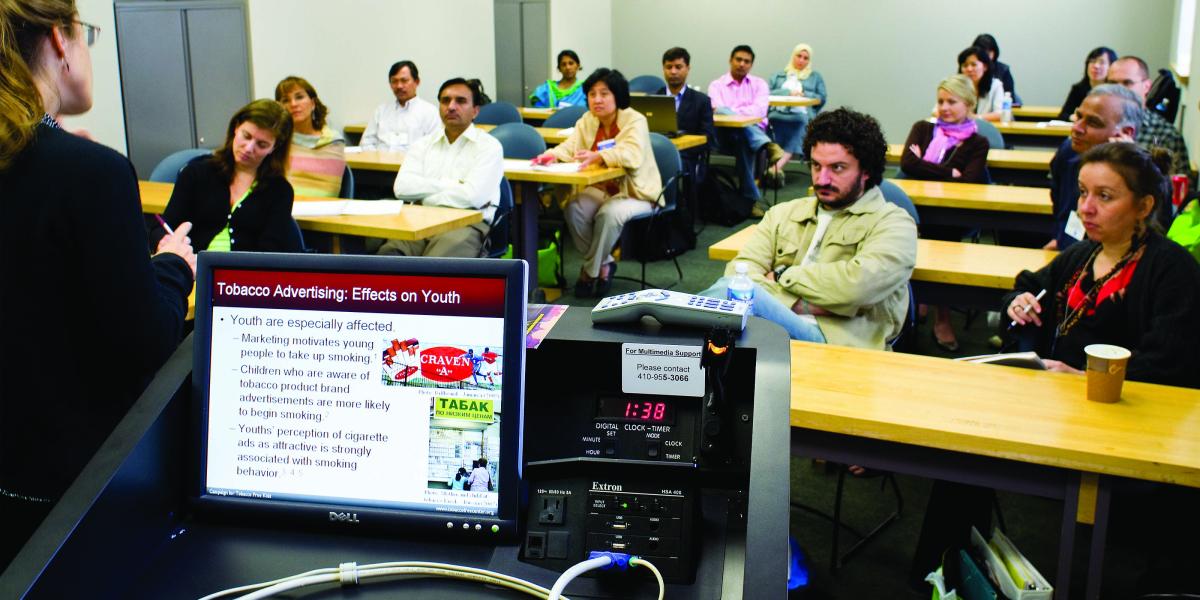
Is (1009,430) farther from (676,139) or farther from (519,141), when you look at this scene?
(676,139)

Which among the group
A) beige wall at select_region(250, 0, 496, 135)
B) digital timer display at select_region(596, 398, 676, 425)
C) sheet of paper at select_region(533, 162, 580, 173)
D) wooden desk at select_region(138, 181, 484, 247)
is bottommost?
wooden desk at select_region(138, 181, 484, 247)

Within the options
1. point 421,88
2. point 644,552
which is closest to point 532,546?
point 644,552

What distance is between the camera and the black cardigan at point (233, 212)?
12.0 ft

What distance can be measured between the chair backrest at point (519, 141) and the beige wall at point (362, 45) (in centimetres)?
184

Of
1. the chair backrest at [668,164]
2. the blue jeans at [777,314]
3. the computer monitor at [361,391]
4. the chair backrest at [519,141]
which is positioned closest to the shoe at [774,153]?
the chair backrest at [668,164]

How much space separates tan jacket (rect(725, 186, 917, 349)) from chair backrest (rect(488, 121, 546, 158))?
3.09 meters

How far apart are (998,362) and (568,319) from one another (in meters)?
1.46

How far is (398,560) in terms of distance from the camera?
3.52 ft

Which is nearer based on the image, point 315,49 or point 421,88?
point 315,49

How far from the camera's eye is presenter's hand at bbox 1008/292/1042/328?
9.27 ft

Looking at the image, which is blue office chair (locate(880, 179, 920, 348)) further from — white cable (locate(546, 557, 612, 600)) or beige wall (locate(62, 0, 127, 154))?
beige wall (locate(62, 0, 127, 154))

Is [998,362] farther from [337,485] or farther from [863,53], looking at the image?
[863,53]

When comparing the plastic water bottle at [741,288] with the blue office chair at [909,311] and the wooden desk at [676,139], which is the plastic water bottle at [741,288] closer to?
the blue office chair at [909,311]

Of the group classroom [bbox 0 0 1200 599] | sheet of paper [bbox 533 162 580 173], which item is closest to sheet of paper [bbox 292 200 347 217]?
classroom [bbox 0 0 1200 599]
